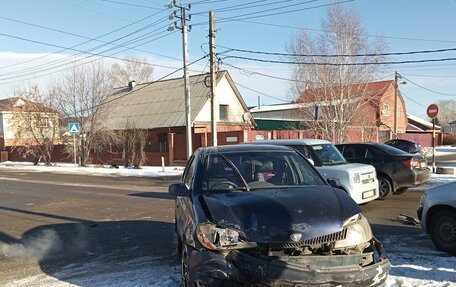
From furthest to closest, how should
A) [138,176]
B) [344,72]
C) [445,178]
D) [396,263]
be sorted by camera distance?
[344,72]
[138,176]
[445,178]
[396,263]

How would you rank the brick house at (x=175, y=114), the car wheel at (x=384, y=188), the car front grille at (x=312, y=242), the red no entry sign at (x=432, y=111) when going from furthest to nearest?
the brick house at (x=175, y=114) → the red no entry sign at (x=432, y=111) → the car wheel at (x=384, y=188) → the car front grille at (x=312, y=242)

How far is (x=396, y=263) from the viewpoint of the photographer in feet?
18.2

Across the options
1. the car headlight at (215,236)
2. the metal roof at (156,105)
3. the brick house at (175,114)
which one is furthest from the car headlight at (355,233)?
the metal roof at (156,105)

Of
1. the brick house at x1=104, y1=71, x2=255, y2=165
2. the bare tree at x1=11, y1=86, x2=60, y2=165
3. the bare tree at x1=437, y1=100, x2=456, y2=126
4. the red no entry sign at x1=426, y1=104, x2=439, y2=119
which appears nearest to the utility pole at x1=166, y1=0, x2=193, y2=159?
the brick house at x1=104, y1=71, x2=255, y2=165

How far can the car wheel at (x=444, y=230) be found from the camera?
6047mm

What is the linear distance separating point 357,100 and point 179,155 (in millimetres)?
12914

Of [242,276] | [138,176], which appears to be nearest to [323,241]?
[242,276]

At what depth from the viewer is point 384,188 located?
1169 centimetres

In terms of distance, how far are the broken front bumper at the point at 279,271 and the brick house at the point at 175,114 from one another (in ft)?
85.7

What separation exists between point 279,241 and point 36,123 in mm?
38698

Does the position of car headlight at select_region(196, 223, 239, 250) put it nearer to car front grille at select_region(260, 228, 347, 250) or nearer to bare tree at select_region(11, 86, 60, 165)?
car front grille at select_region(260, 228, 347, 250)

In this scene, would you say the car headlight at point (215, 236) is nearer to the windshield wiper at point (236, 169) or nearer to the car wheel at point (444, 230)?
the windshield wiper at point (236, 169)

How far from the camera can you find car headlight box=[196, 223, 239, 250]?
3.85 m

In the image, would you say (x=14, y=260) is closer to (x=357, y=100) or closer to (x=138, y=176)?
(x=138, y=176)
